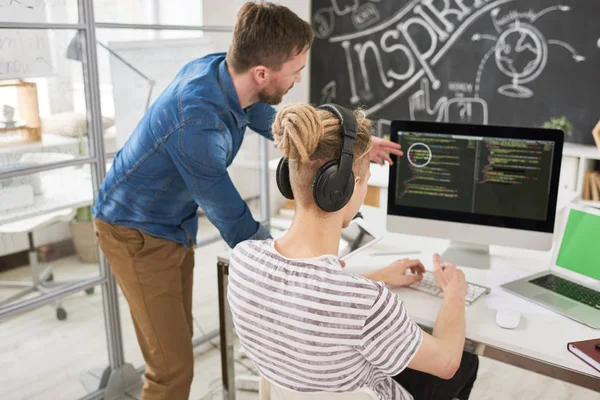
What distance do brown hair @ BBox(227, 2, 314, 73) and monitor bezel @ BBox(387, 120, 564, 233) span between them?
1.44 ft

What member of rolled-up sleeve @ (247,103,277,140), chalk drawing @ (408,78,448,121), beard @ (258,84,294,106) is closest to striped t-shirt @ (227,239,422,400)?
beard @ (258,84,294,106)

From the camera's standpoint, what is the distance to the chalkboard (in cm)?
370

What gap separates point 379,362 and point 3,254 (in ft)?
5.26

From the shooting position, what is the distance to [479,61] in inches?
159

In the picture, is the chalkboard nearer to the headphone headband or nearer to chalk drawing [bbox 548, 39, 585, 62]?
chalk drawing [bbox 548, 39, 585, 62]

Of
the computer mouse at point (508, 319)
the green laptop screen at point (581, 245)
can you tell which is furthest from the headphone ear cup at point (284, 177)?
the green laptop screen at point (581, 245)

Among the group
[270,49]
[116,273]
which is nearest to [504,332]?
[270,49]

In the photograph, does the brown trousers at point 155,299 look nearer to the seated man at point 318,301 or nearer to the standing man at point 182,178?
the standing man at point 182,178

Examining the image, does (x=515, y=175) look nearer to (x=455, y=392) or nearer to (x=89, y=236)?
(x=455, y=392)

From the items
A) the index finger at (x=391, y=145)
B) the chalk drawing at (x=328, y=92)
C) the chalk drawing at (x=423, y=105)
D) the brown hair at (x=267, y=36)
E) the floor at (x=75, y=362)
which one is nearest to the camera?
the brown hair at (x=267, y=36)

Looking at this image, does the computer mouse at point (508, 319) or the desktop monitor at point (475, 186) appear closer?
the computer mouse at point (508, 319)

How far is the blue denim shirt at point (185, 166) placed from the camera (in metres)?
1.60

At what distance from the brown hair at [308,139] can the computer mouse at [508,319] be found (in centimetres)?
60

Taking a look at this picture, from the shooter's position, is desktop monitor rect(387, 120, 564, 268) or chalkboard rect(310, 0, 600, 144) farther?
chalkboard rect(310, 0, 600, 144)
